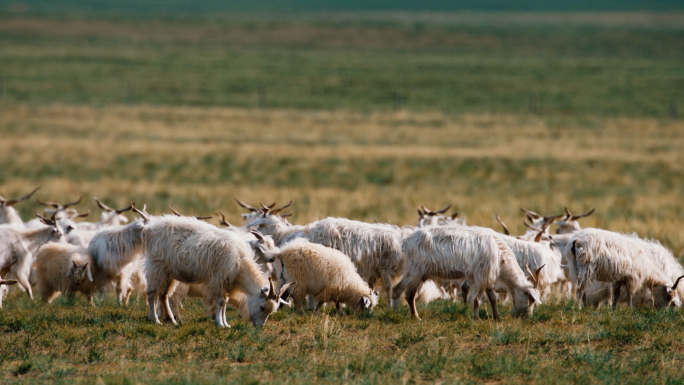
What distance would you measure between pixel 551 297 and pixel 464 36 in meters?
116

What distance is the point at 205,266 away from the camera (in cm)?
1048

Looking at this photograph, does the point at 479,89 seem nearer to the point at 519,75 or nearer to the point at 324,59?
the point at 519,75

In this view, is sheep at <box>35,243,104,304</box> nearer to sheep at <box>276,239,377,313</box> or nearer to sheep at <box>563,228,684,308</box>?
sheep at <box>276,239,377,313</box>

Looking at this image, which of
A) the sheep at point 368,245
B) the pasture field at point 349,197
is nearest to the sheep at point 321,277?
the pasture field at point 349,197

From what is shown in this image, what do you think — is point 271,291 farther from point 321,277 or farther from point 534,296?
point 534,296

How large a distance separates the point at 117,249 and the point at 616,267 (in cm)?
765

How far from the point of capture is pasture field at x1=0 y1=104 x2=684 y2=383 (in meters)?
8.65

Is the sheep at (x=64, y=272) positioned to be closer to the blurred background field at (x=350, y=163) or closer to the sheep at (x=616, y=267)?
the blurred background field at (x=350, y=163)

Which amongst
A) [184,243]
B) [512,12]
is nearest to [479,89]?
[184,243]

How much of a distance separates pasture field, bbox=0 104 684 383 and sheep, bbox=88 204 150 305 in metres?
0.55

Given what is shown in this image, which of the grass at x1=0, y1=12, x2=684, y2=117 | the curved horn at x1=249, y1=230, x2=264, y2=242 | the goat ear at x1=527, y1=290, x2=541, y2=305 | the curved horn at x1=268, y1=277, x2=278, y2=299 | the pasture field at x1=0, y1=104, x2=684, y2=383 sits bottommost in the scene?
the pasture field at x1=0, y1=104, x2=684, y2=383

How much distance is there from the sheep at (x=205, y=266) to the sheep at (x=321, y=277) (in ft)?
2.08

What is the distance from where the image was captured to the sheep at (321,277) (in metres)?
11.1

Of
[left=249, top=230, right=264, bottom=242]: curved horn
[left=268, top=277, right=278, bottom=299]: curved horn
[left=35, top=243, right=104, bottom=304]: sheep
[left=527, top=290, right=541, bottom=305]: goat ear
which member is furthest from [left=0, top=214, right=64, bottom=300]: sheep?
[left=527, top=290, right=541, bottom=305]: goat ear
